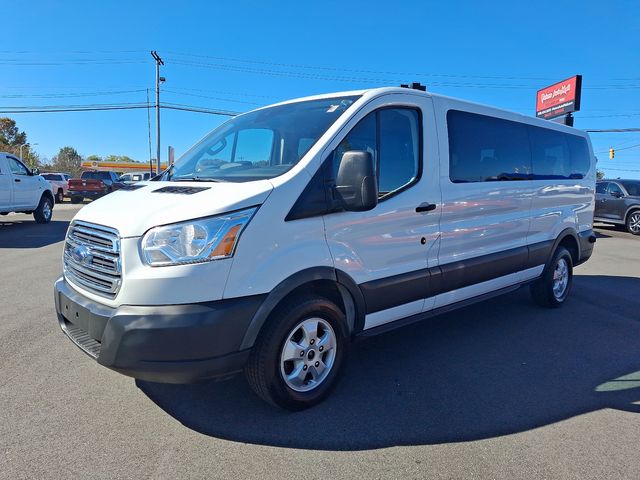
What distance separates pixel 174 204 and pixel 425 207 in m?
2.02

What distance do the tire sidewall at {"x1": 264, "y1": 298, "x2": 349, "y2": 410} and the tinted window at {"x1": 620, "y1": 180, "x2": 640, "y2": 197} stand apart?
52.9ft

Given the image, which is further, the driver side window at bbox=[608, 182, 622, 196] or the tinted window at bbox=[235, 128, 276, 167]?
the driver side window at bbox=[608, 182, 622, 196]

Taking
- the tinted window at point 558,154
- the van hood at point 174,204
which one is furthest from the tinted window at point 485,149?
the van hood at point 174,204

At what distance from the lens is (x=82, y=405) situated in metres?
3.11

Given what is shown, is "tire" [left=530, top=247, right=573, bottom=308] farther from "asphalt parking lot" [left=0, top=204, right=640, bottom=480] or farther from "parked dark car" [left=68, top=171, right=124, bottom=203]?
"parked dark car" [left=68, top=171, right=124, bottom=203]

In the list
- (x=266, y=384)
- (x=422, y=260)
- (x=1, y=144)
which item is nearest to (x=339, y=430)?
(x=266, y=384)

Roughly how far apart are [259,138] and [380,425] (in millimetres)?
2362

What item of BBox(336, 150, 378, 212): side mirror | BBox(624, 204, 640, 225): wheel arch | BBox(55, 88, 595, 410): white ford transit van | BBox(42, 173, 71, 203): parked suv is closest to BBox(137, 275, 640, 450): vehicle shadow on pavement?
BBox(55, 88, 595, 410): white ford transit van

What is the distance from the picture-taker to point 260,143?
367 cm

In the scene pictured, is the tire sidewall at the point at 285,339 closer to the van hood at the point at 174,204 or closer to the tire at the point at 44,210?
the van hood at the point at 174,204

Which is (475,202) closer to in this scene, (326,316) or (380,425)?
(326,316)

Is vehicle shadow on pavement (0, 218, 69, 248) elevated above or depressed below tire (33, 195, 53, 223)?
below

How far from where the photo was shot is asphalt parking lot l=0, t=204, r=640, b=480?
99.2 inches

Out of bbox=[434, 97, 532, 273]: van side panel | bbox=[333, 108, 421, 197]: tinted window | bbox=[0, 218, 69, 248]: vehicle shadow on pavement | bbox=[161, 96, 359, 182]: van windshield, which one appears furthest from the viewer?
bbox=[0, 218, 69, 248]: vehicle shadow on pavement
